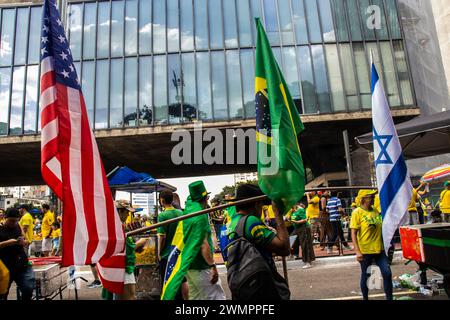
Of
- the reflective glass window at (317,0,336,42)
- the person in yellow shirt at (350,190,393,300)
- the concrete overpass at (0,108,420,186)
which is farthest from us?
the reflective glass window at (317,0,336,42)

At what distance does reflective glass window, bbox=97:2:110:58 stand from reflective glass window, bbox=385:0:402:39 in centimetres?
1710

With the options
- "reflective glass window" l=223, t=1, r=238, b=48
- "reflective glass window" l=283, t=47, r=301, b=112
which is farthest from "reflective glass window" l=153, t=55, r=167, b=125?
"reflective glass window" l=283, t=47, r=301, b=112

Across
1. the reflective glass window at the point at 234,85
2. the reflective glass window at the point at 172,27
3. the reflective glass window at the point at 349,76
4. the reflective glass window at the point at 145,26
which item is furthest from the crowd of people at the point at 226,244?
the reflective glass window at the point at 145,26

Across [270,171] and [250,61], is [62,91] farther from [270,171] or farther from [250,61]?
[250,61]

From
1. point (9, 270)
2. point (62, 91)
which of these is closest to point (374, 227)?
point (62, 91)

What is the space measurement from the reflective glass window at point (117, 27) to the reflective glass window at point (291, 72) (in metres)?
10.0

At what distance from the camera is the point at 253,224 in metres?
2.96

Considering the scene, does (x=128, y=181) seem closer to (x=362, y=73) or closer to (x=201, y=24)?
(x=201, y=24)

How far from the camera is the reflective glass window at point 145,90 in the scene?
21391 millimetres

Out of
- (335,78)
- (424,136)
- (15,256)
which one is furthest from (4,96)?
(424,136)

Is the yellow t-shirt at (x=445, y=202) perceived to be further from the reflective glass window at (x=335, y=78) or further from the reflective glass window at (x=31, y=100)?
the reflective glass window at (x=31, y=100)

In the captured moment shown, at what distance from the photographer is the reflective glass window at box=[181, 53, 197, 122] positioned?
21266 millimetres

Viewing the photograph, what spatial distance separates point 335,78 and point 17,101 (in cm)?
1922

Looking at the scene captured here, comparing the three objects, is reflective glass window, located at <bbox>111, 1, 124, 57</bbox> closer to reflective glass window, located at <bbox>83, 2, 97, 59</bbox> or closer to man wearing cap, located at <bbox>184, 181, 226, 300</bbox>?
reflective glass window, located at <bbox>83, 2, 97, 59</bbox>
